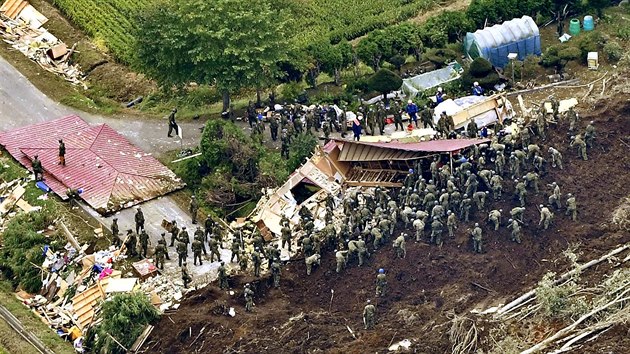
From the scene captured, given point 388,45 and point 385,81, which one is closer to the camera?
point 385,81

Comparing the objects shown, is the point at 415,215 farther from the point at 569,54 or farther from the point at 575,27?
the point at 575,27

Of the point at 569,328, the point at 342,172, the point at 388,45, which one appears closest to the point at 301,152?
the point at 342,172

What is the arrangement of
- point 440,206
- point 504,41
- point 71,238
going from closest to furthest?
point 440,206 → point 71,238 → point 504,41

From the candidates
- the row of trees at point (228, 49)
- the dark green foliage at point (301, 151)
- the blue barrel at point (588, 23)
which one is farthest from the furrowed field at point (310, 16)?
the dark green foliage at point (301, 151)

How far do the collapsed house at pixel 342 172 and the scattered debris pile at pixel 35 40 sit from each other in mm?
13436

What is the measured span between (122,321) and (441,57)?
1989 centimetres

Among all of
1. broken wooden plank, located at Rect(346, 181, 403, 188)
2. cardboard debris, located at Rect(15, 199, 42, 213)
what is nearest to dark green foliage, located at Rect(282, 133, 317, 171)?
broken wooden plank, located at Rect(346, 181, 403, 188)

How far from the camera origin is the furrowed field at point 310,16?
56406mm

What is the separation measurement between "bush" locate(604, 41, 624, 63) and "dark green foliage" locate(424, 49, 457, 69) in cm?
586

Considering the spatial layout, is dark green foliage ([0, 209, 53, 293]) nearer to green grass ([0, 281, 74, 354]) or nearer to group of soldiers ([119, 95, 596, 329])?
green grass ([0, 281, 74, 354])

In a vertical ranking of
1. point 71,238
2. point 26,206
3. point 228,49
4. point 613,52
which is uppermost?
Result: point 228,49

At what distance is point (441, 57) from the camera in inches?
2069

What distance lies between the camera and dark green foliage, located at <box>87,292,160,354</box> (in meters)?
38.0

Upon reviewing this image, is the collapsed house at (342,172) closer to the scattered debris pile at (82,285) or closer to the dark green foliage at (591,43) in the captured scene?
the scattered debris pile at (82,285)
